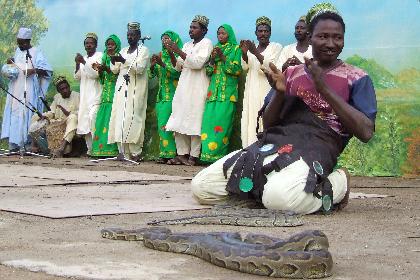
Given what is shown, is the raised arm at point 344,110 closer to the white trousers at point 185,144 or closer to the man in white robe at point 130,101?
the white trousers at point 185,144

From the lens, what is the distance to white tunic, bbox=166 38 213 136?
45.6ft

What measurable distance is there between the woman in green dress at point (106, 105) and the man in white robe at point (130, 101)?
0.20 metres

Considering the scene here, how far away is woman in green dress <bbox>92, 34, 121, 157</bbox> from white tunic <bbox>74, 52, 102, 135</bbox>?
20 centimetres

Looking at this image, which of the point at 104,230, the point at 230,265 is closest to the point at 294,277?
the point at 230,265

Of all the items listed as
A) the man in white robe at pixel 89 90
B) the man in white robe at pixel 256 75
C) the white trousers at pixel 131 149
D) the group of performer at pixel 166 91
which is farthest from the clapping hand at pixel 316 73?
the man in white robe at pixel 89 90

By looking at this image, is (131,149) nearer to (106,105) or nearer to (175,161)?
(106,105)

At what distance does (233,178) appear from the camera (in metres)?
6.86

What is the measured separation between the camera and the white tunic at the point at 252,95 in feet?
42.7

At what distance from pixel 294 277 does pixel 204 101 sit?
9960 millimetres

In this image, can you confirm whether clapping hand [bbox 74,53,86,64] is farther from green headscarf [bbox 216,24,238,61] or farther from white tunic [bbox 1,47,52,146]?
green headscarf [bbox 216,24,238,61]

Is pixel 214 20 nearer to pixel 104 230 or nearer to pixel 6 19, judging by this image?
pixel 6 19

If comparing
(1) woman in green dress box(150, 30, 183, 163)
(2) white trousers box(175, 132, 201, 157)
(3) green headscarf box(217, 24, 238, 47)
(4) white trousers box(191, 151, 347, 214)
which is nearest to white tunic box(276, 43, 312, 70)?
(3) green headscarf box(217, 24, 238, 47)

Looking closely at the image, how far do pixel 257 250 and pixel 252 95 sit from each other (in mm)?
8977

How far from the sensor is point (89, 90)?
1619 cm
